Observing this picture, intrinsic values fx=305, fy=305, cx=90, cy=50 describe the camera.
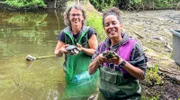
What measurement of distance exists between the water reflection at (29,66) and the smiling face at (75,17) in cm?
120

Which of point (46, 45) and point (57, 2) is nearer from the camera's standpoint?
point (46, 45)

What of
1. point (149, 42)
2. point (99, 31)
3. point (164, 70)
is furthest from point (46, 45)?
point (164, 70)

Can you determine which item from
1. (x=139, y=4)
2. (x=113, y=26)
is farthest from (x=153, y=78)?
(x=139, y=4)

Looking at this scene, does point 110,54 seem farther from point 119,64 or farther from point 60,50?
point 60,50

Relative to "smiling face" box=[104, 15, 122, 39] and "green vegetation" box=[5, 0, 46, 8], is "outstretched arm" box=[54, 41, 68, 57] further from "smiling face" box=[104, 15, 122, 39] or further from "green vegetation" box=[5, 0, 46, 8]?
"green vegetation" box=[5, 0, 46, 8]

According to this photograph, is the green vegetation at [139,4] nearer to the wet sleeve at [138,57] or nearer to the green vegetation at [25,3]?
the green vegetation at [25,3]

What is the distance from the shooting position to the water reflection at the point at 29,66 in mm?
5004

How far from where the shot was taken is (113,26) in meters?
2.91

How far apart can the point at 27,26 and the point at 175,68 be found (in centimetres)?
843

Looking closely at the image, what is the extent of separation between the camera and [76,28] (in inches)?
179

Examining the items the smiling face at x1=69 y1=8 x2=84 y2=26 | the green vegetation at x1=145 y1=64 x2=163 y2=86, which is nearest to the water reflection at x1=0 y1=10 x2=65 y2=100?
the smiling face at x1=69 y1=8 x2=84 y2=26

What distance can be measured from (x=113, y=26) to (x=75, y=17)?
62.3 inches

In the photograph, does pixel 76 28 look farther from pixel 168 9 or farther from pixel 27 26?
pixel 168 9

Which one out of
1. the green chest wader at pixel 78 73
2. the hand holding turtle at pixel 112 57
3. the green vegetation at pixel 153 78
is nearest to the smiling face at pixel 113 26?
the hand holding turtle at pixel 112 57
